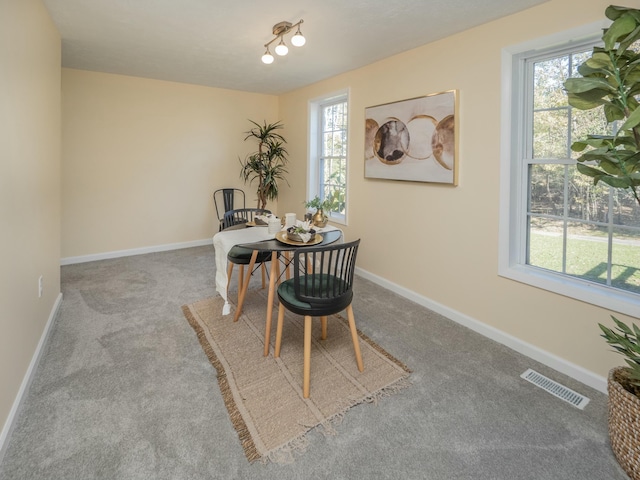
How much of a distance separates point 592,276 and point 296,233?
1.97 metres

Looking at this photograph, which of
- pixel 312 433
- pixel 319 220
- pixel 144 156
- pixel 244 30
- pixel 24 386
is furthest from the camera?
pixel 144 156

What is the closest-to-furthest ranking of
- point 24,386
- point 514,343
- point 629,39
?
1. point 629,39
2. point 24,386
3. point 514,343

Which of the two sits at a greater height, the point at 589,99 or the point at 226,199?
the point at 589,99

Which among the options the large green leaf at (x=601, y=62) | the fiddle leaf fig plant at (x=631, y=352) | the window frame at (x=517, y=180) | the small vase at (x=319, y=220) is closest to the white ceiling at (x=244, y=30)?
the window frame at (x=517, y=180)

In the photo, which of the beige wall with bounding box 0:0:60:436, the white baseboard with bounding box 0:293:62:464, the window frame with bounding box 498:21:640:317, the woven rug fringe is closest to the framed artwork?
the window frame with bounding box 498:21:640:317

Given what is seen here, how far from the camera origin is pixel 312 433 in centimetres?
168

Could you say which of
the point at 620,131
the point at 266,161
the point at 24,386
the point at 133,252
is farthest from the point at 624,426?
the point at 133,252

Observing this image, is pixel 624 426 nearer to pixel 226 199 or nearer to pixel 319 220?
pixel 319 220

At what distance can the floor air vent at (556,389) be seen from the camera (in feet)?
6.31

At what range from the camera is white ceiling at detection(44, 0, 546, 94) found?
2369 millimetres

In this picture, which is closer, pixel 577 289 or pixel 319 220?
pixel 577 289

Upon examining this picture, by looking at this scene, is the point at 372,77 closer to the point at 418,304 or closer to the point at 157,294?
the point at 418,304

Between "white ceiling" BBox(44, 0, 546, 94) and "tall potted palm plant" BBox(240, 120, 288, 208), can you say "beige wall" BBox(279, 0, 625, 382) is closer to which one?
"white ceiling" BBox(44, 0, 546, 94)

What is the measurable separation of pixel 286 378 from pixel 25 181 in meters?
2.03
